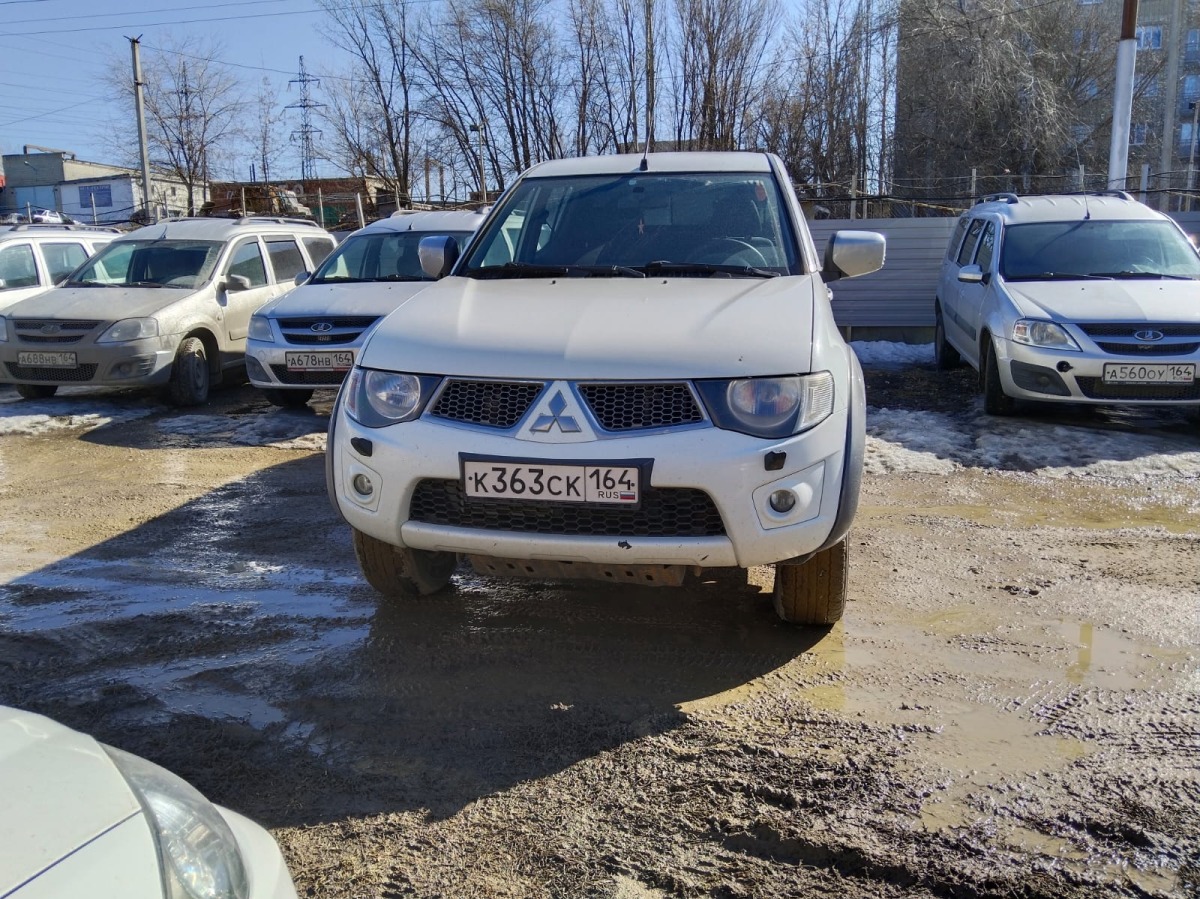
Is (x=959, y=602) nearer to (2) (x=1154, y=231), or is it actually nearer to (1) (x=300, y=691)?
(1) (x=300, y=691)

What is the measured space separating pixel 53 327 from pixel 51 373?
16.4 inches

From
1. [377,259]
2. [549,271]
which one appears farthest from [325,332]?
[549,271]

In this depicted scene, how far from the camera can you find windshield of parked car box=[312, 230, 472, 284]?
30.1 feet

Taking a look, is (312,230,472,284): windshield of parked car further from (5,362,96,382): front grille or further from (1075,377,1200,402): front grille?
(1075,377,1200,402): front grille

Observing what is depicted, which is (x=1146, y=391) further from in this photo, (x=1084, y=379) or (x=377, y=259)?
(x=377, y=259)

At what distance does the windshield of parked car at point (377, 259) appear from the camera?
916 cm

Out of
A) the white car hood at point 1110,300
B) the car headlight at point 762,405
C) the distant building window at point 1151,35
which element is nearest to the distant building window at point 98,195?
the distant building window at point 1151,35

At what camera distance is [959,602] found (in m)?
4.14

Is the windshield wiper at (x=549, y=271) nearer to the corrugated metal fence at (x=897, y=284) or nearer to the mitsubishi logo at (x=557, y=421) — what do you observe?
the mitsubishi logo at (x=557, y=421)

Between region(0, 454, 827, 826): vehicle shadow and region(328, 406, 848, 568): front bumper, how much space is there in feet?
1.55

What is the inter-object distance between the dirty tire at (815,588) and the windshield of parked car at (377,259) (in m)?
6.20

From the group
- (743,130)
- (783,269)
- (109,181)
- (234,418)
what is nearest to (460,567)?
(783,269)

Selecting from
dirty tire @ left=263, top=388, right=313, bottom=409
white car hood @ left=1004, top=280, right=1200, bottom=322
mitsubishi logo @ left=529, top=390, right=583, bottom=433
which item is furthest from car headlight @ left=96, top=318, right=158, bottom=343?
white car hood @ left=1004, top=280, right=1200, bottom=322

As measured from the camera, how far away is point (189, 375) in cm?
914
